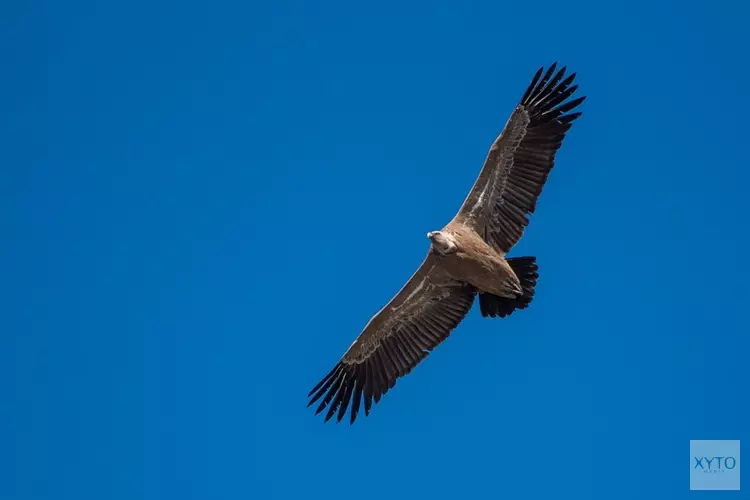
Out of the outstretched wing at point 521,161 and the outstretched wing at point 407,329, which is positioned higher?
the outstretched wing at point 521,161

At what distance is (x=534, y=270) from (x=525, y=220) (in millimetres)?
749

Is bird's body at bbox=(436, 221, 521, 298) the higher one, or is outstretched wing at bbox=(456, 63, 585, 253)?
outstretched wing at bbox=(456, 63, 585, 253)

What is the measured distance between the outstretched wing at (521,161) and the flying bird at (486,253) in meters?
0.01

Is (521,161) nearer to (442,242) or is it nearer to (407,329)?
(442,242)

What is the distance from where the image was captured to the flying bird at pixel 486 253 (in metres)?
17.6

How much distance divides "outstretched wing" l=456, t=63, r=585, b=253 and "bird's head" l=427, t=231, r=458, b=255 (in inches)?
22.1

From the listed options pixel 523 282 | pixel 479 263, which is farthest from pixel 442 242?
pixel 523 282

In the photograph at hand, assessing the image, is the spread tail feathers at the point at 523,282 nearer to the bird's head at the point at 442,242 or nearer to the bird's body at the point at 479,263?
the bird's body at the point at 479,263

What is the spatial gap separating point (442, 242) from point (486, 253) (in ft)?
2.06

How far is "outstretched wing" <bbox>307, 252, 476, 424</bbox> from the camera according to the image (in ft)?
60.1

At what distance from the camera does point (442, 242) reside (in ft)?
57.5

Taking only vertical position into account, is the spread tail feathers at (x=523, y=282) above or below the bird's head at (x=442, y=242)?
below

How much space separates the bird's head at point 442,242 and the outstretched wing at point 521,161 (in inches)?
22.1

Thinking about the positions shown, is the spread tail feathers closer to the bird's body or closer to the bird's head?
the bird's body
